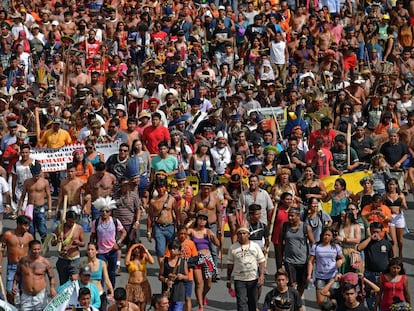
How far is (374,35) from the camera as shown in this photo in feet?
105

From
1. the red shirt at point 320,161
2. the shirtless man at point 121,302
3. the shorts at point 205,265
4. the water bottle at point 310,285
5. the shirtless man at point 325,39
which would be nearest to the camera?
the shirtless man at point 121,302

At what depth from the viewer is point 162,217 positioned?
Result: 20859 mm

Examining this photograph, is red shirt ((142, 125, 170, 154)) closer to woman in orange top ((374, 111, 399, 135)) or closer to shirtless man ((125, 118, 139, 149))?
shirtless man ((125, 118, 139, 149))

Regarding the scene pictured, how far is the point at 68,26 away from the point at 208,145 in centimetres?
943

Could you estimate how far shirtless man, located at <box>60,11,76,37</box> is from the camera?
31969 mm

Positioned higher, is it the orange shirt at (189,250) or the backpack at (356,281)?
the orange shirt at (189,250)

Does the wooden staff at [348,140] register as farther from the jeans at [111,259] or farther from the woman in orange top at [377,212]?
→ the jeans at [111,259]

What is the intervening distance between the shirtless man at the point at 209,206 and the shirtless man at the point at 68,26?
11.6 metres

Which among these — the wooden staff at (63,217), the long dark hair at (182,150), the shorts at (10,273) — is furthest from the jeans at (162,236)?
the long dark hair at (182,150)

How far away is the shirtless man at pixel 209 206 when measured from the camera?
68.6 feet

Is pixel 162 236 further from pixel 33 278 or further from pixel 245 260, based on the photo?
pixel 33 278

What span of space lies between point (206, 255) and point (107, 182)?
2888 millimetres

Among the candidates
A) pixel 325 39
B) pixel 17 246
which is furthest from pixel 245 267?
pixel 325 39

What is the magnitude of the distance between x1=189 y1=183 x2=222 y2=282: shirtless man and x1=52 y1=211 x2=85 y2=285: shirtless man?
6.44 feet
